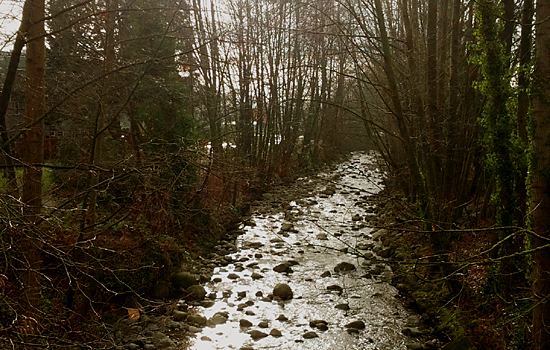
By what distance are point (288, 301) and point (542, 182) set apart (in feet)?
15.3

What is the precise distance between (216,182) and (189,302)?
6054 mm

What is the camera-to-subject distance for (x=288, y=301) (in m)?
8.27

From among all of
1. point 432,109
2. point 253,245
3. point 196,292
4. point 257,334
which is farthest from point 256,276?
→ point 432,109

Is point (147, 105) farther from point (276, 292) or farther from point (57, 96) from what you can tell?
point (276, 292)

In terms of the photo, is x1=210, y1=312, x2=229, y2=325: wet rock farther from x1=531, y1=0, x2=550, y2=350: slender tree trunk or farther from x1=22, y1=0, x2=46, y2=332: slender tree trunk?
x1=531, y1=0, x2=550, y2=350: slender tree trunk

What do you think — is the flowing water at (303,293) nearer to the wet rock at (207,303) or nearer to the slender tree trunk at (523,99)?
the wet rock at (207,303)

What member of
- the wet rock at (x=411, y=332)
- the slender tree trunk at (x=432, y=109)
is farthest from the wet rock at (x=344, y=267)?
the wet rock at (x=411, y=332)

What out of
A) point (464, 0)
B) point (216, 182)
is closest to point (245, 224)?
point (216, 182)

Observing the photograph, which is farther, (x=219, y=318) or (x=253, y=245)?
(x=253, y=245)

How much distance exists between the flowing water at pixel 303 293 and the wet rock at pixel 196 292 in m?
0.27

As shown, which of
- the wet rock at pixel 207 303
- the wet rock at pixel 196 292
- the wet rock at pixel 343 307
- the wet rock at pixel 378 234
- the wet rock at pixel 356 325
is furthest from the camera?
the wet rock at pixel 378 234

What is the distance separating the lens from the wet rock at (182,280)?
28.4 feet

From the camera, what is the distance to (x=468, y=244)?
812 centimetres

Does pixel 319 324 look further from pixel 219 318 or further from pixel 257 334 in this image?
pixel 219 318
